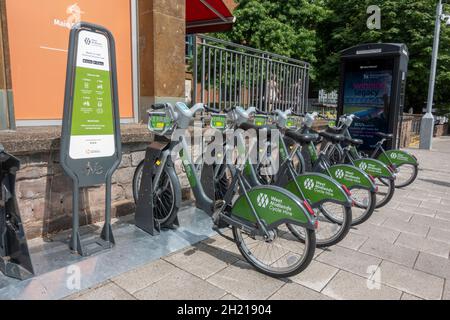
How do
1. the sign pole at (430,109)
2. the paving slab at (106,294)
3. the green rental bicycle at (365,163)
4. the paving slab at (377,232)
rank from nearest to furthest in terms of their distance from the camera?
the paving slab at (106,294) < the paving slab at (377,232) < the green rental bicycle at (365,163) < the sign pole at (430,109)

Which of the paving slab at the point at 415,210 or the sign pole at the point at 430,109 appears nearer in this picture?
the paving slab at the point at 415,210

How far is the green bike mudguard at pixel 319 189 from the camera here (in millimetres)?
3119

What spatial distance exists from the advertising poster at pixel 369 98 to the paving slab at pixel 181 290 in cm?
486

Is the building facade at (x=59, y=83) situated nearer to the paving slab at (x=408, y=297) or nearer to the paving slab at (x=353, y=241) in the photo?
the paving slab at (x=353, y=241)

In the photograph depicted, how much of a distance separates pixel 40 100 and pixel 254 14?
13316 millimetres

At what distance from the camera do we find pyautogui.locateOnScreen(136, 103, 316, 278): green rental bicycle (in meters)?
2.60

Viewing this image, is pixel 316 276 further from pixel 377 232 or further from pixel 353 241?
pixel 377 232

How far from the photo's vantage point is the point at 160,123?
10.9ft

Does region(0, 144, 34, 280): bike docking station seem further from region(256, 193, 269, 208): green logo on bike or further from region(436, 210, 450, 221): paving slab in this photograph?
region(436, 210, 450, 221): paving slab

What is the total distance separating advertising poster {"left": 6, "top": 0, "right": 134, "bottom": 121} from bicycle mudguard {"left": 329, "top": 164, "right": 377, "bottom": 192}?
328 cm

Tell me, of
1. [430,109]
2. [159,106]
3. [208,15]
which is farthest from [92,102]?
[430,109]

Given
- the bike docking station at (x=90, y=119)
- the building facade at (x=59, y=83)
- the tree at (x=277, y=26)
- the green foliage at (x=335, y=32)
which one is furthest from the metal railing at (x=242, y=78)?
the green foliage at (x=335, y=32)

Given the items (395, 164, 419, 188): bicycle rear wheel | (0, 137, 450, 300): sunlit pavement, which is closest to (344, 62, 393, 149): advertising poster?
(395, 164, 419, 188): bicycle rear wheel

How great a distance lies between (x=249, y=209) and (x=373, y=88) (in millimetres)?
4781
